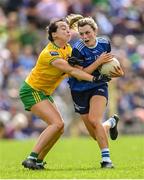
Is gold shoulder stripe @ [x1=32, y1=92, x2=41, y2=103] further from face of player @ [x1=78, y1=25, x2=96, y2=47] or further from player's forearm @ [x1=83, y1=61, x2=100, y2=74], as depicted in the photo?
face of player @ [x1=78, y1=25, x2=96, y2=47]

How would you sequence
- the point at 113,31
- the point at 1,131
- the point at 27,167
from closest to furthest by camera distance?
the point at 27,167
the point at 1,131
the point at 113,31

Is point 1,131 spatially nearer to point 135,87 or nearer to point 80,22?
point 135,87

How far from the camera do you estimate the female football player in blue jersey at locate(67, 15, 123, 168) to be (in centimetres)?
1203

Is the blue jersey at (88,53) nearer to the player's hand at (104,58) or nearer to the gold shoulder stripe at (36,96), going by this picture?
the player's hand at (104,58)

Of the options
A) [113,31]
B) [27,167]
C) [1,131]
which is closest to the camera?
[27,167]

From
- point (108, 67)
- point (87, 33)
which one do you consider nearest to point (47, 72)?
point (87, 33)

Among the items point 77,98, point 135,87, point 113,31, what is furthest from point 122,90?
point 77,98

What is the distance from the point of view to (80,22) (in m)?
12.2

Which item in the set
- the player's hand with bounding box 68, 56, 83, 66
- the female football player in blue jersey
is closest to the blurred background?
the female football player in blue jersey

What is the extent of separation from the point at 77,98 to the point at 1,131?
→ 36.0 feet

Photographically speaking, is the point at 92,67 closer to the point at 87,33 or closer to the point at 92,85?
the point at 92,85

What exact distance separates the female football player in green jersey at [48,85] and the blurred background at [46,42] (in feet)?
34.3

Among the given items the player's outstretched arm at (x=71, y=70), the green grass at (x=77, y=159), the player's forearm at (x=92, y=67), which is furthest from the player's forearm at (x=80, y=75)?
the green grass at (x=77, y=159)

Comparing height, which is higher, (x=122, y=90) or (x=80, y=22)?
(x=122, y=90)
